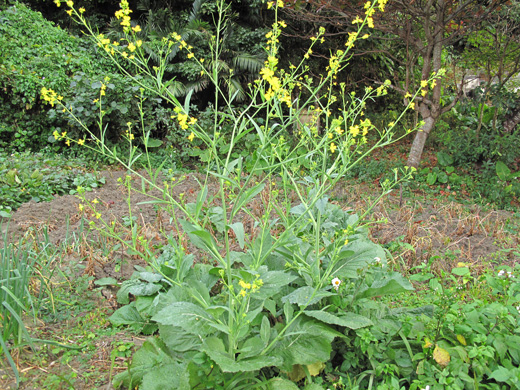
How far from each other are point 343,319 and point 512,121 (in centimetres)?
579

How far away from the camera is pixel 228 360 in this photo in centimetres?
156

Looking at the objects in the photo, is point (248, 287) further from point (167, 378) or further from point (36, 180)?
point (36, 180)

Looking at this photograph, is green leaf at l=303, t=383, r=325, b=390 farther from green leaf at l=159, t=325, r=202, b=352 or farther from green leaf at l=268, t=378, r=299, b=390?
green leaf at l=159, t=325, r=202, b=352

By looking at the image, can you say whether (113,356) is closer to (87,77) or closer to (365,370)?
(365,370)

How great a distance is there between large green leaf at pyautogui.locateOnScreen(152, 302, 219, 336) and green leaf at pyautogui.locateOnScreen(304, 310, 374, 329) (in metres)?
0.44

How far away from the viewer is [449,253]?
3.26m

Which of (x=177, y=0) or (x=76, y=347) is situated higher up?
(x=177, y=0)

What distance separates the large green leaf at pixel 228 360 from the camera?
150 cm

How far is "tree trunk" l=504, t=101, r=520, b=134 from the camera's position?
19.8 feet

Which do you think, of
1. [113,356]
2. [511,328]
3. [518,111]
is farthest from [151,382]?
[518,111]

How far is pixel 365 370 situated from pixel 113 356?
119 cm

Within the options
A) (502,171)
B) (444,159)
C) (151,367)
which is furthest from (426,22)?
(151,367)

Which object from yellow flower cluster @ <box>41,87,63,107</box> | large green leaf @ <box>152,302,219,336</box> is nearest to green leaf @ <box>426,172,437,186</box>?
large green leaf @ <box>152,302,219,336</box>

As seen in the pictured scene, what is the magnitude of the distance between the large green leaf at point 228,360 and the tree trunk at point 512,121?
6058 mm
